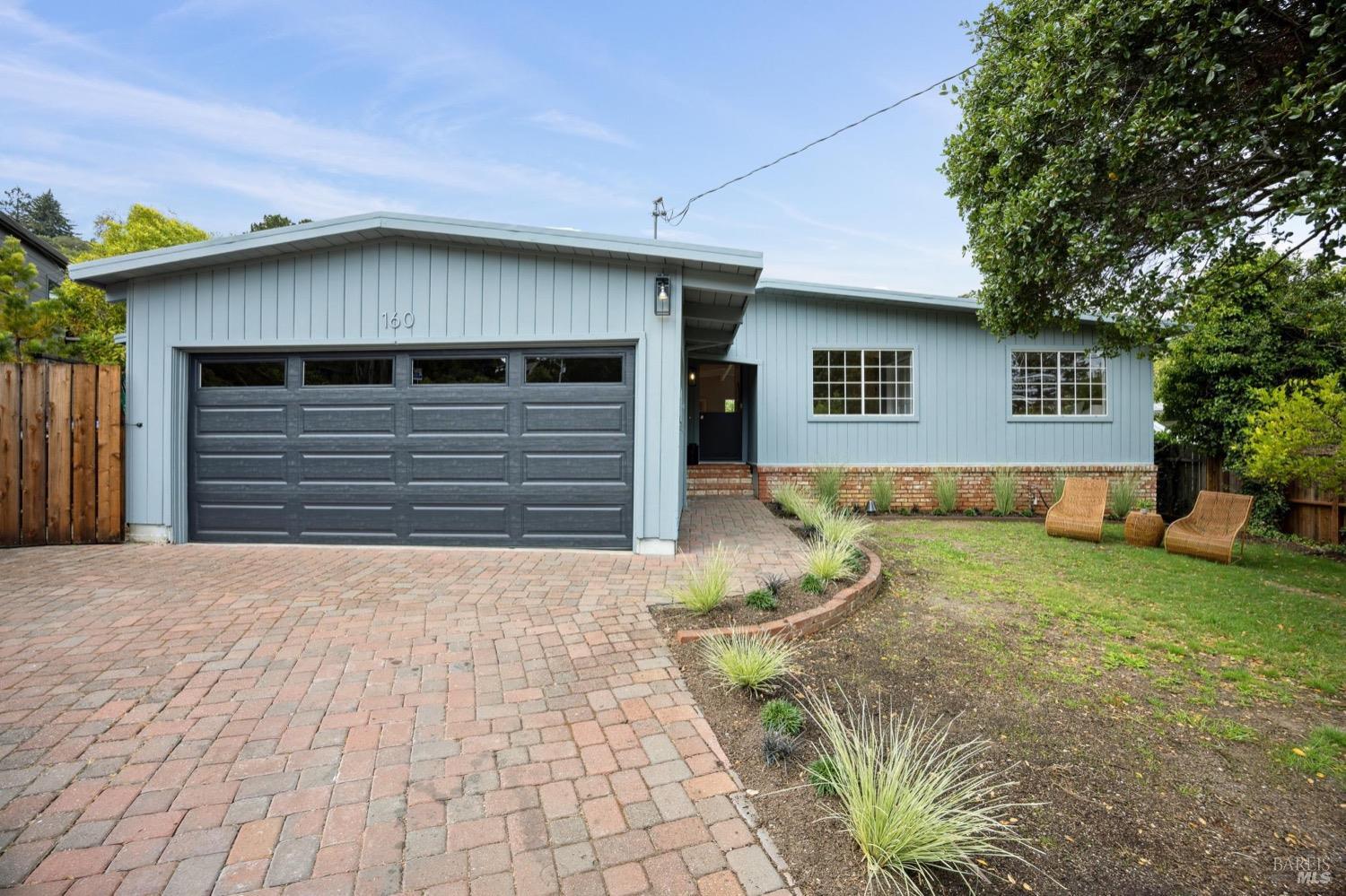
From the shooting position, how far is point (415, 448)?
6418mm

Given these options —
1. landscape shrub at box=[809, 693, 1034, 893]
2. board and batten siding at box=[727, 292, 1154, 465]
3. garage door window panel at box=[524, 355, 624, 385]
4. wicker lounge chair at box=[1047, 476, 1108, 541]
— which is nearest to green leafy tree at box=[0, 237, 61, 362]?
garage door window panel at box=[524, 355, 624, 385]

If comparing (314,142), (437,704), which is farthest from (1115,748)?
(314,142)

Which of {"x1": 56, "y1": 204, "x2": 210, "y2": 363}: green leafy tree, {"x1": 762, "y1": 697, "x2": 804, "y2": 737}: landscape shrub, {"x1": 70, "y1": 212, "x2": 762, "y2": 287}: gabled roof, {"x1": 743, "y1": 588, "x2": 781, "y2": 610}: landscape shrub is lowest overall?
{"x1": 762, "y1": 697, "x2": 804, "y2": 737}: landscape shrub

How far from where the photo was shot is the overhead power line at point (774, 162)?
6703 mm

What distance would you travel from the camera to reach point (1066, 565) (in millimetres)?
6285

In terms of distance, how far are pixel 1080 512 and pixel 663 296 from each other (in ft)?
21.2

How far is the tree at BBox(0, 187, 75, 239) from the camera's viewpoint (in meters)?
39.3

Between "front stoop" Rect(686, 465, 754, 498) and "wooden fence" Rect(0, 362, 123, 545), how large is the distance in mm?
8180

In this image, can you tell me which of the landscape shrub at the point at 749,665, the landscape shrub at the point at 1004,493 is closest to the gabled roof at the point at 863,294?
the landscape shrub at the point at 1004,493

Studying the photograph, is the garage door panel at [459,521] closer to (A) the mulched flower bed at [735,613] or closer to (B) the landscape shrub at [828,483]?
(A) the mulched flower bed at [735,613]

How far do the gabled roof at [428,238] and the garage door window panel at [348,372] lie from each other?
1234 millimetres

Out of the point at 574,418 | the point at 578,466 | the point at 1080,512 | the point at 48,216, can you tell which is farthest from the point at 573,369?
the point at 48,216

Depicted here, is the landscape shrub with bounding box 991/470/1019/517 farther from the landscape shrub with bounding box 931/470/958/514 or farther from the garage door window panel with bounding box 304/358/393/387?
the garage door window panel with bounding box 304/358/393/387

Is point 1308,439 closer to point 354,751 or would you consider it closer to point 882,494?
point 882,494
